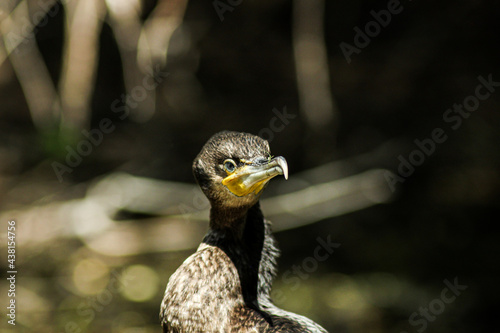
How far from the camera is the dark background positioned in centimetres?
557

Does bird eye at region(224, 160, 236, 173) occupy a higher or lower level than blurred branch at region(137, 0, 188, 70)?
lower

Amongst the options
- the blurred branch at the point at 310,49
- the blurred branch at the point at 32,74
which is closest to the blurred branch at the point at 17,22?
the blurred branch at the point at 32,74

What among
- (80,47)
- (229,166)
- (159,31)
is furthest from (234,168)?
(159,31)

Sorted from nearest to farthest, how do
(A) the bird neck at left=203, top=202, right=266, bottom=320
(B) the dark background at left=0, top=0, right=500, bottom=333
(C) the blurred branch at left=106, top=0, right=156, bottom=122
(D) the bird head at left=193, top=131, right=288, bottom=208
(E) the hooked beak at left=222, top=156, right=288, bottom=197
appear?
(E) the hooked beak at left=222, top=156, right=288, bottom=197, (D) the bird head at left=193, top=131, right=288, bottom=208, (A) the bird neck at left=203, top=202, right=266, bottom=320, (C) the blurred branch at left=106, top=0, right=156, bottom=122, (B) the dark background at left=0, top=0, right=500, bottom=333

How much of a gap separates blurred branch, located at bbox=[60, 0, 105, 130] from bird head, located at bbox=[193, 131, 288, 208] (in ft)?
8.88

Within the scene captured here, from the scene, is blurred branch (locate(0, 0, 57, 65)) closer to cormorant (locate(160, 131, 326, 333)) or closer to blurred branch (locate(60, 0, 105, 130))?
blurred branch (locate(60, 0, 105, 130))

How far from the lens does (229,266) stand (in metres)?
2.70

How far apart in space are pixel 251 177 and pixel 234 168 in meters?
0.11

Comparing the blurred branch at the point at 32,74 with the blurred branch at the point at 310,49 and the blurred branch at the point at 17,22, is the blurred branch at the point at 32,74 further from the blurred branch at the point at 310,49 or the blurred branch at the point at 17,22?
the blurred branch at the point at 310,49

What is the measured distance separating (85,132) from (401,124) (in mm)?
3360

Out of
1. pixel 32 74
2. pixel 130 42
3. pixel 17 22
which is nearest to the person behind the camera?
pixel 130 42

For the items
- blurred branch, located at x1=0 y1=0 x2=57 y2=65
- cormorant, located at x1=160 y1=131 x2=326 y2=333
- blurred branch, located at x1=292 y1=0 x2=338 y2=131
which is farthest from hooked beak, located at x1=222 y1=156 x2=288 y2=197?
blurred branch, located at x1=0 y1=0 x2=57 y2=65

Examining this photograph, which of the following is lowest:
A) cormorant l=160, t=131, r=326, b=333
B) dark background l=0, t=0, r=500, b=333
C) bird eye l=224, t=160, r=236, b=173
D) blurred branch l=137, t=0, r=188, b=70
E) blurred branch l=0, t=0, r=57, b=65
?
cormorant l=160, t=131, r=326, b=333

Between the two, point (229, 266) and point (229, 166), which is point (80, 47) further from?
point (229, 266)
